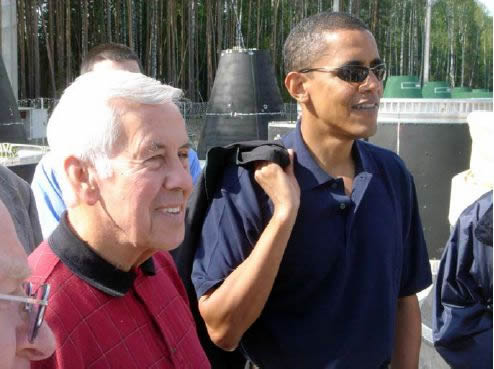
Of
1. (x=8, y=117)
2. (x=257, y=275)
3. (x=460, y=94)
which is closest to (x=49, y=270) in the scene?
(x=257, y=275)

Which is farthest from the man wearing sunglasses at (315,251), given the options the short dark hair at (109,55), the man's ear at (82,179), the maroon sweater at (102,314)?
the short dark hair at (109,55)

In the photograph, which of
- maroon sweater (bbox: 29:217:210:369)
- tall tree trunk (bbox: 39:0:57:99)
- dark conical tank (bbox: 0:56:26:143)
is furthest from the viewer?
tall tree trunk (bbox: 39:0:57:99)

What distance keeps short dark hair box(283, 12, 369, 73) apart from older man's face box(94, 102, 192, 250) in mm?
780

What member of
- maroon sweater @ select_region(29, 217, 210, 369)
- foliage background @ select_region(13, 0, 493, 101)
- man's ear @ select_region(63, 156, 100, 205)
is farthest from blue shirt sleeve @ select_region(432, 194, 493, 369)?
foliage background @ select_region(13, 0, 493, 101)

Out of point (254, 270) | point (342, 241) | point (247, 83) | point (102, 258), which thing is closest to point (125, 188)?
point (102, 258)

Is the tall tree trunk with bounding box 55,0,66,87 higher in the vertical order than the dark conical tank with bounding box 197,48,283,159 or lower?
higher

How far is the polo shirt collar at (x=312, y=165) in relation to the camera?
6.69ft

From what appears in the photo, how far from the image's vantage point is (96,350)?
1.41 meters

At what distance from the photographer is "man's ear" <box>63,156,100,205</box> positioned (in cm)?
146

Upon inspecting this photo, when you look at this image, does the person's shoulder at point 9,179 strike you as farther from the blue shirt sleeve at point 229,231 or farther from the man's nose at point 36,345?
the man's nose at point 36,345

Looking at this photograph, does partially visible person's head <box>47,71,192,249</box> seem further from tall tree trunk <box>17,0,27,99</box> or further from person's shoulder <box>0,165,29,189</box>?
tall tree trunk <box>17,0,27,99</box>

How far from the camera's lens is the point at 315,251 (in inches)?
77.0

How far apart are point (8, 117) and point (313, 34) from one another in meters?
5.74

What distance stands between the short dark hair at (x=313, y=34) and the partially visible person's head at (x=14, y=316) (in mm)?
1315
